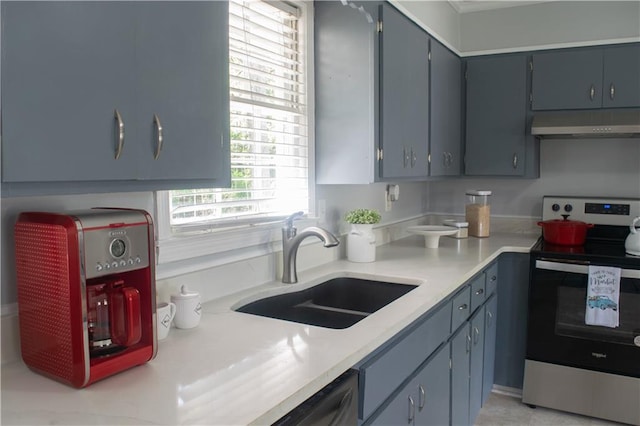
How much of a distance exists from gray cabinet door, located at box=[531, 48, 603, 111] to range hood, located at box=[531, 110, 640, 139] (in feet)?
0.24

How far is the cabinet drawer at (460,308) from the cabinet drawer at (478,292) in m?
0.09

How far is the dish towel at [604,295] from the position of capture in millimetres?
2881

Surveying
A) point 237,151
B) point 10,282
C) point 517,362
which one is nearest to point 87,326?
point 10,282

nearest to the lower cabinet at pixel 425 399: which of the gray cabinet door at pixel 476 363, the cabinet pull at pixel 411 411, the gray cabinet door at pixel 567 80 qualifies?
the cabinet pull at pixel 411 411

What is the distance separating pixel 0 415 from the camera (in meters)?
1.01

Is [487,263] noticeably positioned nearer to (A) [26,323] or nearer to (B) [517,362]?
(B) [517,362]

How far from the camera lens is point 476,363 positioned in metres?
2.76

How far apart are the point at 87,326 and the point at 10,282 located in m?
0.33

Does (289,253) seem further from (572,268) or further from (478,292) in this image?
(572,268)

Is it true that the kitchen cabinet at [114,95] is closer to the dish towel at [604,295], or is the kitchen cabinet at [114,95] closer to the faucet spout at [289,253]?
the faucet spout at [289,253]

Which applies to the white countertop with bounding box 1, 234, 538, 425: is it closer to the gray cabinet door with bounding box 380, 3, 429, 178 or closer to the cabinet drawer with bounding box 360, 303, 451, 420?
the cabinet drawer with bounding box 360, 303, 451, 420

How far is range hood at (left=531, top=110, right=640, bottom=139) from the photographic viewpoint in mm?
3139

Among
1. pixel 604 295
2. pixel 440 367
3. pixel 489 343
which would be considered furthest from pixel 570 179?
pixel 440 367

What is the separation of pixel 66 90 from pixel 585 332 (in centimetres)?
293
